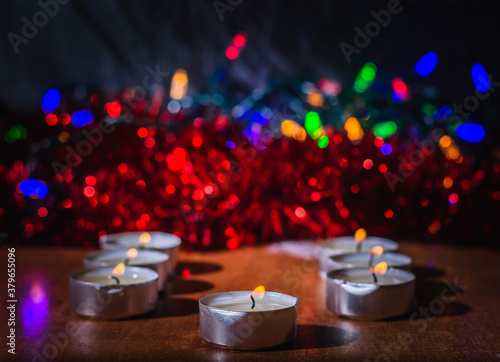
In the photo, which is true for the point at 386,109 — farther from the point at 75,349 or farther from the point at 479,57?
the point at 75,349

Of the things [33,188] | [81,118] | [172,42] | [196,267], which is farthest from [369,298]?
[172,42]

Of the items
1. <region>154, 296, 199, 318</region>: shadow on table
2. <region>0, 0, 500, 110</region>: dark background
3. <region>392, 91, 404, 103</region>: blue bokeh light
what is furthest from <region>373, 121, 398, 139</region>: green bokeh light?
<region>154, 296, 199, 318</region>: shadow on table

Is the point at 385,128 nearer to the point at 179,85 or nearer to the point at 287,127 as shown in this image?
the point at 287,127

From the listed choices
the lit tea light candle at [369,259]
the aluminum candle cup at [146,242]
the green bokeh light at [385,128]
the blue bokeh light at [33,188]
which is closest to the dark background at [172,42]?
the green bokeh light at [385,128]

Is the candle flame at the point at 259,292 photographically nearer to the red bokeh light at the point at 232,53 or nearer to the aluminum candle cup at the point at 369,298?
the aluminum candle cup at the point at 369,298

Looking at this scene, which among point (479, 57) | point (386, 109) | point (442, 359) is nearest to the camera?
point (442, 359)

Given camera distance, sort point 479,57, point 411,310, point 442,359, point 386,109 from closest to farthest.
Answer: point 442,359, point 411,310, point 386,109, point 479,57

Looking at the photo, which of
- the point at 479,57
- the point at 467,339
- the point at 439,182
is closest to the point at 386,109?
the point at 439,182
